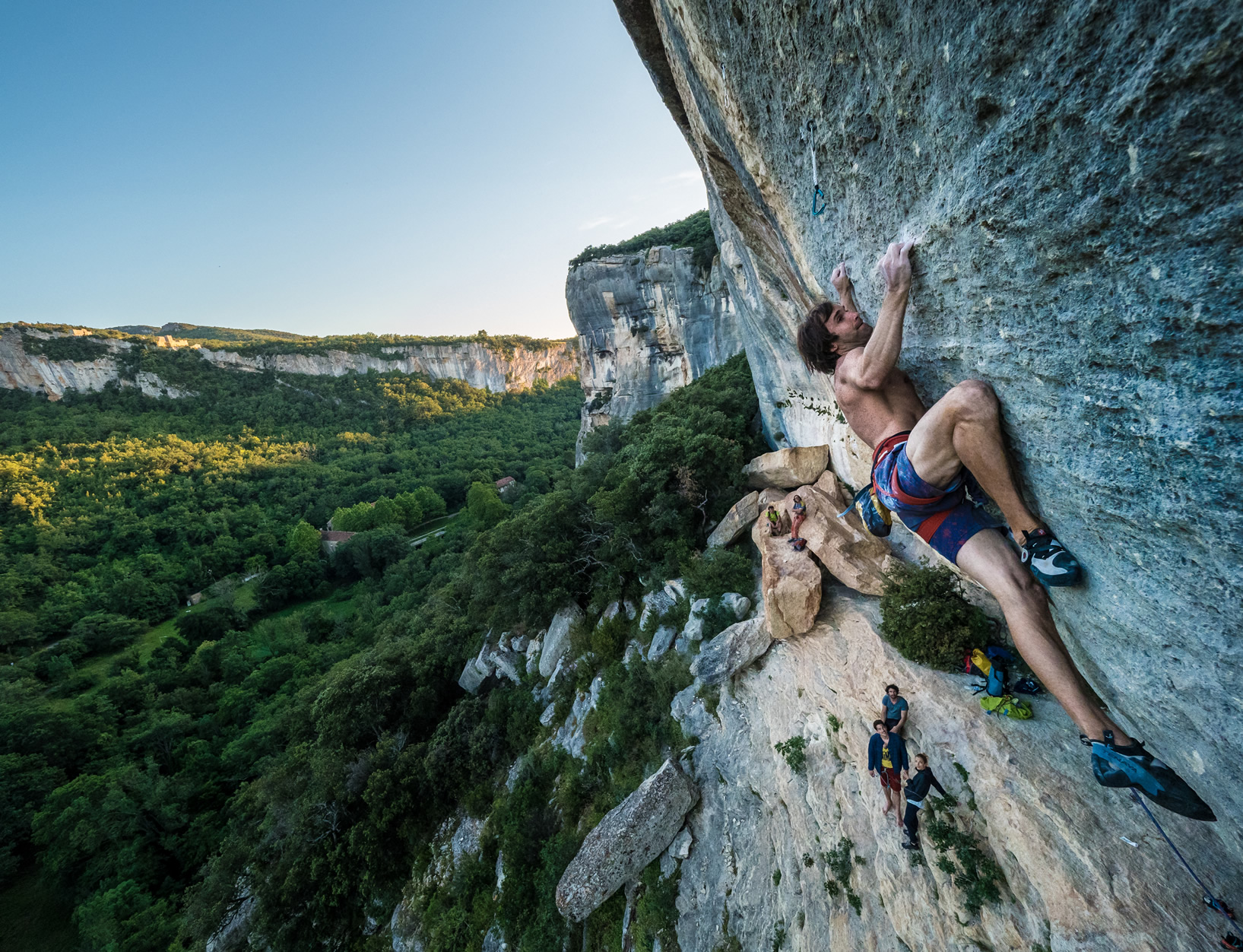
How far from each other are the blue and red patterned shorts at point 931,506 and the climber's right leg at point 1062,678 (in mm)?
80

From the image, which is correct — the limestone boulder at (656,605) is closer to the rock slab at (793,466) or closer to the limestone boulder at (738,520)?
the limestone boulder at (738,520)

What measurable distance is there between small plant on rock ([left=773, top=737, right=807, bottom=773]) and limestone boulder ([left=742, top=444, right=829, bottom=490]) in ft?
17.1

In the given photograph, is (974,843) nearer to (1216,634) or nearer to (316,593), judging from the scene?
(1216,634)

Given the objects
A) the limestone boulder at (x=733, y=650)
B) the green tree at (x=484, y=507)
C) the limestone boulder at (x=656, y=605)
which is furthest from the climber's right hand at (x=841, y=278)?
the green tree at (x=484, y=507)

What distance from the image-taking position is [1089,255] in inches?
63.3

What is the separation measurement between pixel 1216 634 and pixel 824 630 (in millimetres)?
4800

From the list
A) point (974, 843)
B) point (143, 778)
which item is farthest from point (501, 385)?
point (974, 843)

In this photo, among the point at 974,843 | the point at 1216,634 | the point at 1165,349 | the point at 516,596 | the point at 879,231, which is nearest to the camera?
the point at 1165,349

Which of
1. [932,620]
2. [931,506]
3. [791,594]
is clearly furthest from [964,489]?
[791,594]

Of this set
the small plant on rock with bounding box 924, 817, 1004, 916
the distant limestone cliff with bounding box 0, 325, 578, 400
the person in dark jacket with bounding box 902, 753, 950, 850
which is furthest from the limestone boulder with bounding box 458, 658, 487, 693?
the distant limestone cliff with bounding box 0, 325, 578, 400

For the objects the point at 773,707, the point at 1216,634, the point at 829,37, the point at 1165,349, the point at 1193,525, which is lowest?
the point at 773,707

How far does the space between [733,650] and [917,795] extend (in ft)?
10.9

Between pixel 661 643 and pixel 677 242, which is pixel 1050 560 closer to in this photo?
pixel 661 643

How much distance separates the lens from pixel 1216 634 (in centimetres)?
176
